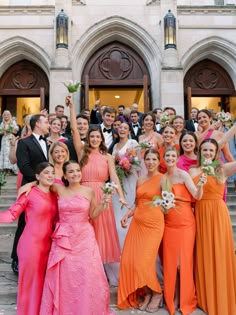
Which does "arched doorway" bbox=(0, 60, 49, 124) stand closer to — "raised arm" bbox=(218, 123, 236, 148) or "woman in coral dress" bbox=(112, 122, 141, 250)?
"woman in coral dress" bbox=(112, 122, 141, 250)

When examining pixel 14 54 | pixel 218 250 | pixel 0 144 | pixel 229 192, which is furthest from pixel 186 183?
pixel 14 54

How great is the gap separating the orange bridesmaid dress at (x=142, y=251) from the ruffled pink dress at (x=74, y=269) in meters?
0.34

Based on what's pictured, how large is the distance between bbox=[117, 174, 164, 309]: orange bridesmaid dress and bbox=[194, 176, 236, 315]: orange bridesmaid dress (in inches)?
17.0

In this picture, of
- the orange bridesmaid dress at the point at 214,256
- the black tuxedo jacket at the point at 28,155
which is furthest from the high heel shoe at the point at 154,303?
the black tuxedo jacket at the point at 28,155

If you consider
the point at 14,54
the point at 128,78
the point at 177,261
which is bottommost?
the point at 177,261

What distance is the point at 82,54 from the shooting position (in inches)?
467

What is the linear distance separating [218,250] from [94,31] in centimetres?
1023

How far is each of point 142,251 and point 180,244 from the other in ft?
1.31

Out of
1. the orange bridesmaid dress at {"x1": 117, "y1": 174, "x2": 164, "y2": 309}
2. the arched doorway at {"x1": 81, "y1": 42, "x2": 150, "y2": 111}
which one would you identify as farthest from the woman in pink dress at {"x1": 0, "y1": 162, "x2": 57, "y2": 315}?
the arched doorway at {"x1": 81, "y1": 42, "x2": 150, "y2": 111}

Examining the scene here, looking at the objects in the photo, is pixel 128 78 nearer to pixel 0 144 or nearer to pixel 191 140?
pixel 0 144

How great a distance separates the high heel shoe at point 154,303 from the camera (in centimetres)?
326

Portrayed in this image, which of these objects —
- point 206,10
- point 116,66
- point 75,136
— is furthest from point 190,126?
point 206,10

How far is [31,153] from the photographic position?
384 cm

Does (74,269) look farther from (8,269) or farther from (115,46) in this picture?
(115,46)
